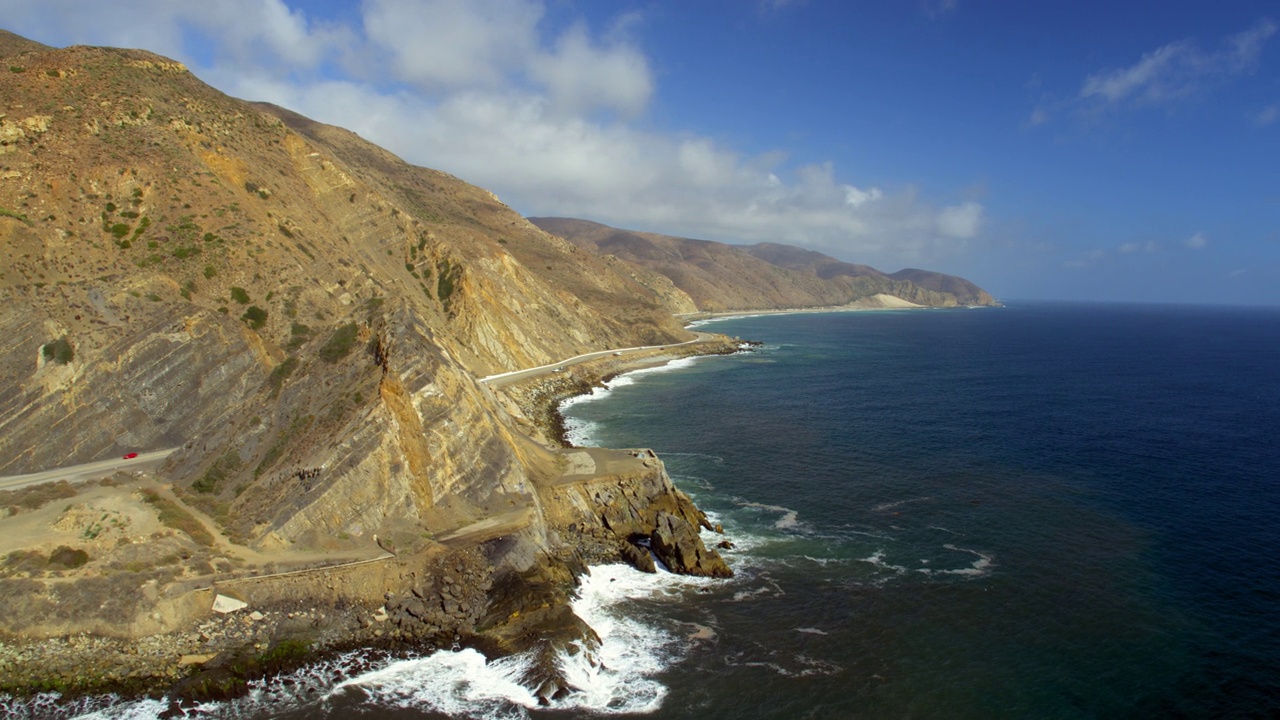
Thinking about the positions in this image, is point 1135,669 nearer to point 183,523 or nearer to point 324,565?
point 324,565

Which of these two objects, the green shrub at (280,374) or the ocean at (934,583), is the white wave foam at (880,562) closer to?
the ocean at (934,583)

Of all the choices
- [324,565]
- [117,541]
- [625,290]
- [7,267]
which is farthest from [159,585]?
[625,290]

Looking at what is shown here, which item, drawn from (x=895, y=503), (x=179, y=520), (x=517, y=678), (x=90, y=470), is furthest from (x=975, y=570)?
(x=90, y=470)

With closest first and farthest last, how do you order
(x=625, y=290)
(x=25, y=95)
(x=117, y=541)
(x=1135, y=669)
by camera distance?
(x=1135, y=669), (x=117, y=541), (x=25, y=95), (x=625, y=290)

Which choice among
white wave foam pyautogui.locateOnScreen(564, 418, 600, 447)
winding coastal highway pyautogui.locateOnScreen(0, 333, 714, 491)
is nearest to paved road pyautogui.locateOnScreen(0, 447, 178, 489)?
winding coastal highway pyautogui.locateOnScreen(0, 333, 714, 491)

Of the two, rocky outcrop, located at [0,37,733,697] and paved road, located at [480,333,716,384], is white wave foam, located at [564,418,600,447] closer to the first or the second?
rocky outcrop, located at [0,37,733,697]
